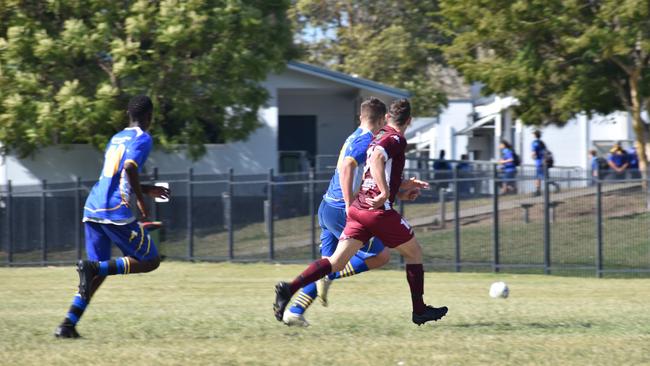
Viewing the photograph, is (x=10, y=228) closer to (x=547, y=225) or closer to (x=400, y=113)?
(x=547, y=225)

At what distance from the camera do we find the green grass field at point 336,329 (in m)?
7.86

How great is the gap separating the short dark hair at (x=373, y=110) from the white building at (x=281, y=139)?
20129mm

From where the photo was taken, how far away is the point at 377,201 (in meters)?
9.41

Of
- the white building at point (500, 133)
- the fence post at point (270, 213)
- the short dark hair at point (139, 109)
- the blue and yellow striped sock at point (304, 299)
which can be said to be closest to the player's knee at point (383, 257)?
the blue and yellow striped sock at point (304, 299)

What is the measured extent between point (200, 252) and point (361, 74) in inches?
Answer: 789

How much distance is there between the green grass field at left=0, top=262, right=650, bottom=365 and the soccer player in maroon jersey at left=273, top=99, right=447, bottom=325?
16.1 inches

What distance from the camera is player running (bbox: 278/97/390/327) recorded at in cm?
974

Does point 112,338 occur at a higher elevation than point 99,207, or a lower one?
lower

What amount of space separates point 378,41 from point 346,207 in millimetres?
33772

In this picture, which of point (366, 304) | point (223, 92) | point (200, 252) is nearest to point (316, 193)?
point (200, 252)

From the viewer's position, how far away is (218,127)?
29.0 metres

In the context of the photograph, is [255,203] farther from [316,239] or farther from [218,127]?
[218,127]

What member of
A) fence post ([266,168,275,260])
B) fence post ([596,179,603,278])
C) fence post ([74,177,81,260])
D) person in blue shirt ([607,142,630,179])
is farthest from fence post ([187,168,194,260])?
person in blue shirt ([607,142,630,179])

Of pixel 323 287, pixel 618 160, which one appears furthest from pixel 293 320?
pixel 618 160
